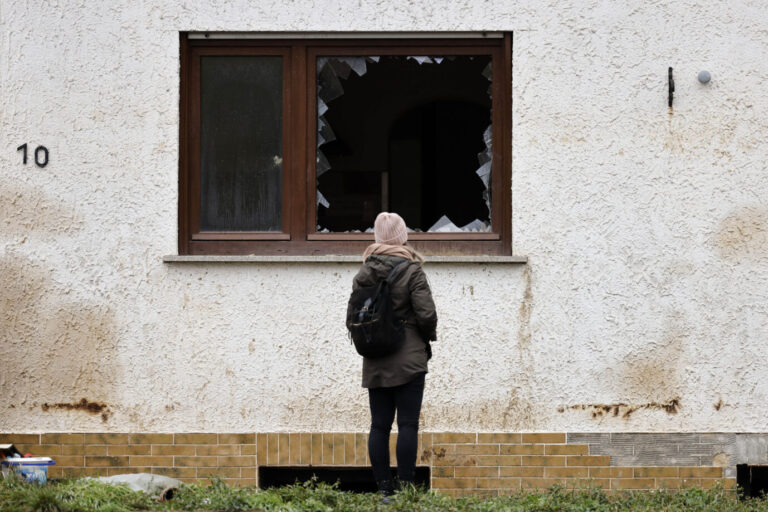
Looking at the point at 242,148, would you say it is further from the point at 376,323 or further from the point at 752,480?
the point at 752,480

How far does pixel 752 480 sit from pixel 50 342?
481 centimetres

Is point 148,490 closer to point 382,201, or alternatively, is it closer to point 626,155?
point 382,201

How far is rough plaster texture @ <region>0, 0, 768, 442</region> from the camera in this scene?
7.78m

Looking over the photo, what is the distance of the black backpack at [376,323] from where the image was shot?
21.7 ft

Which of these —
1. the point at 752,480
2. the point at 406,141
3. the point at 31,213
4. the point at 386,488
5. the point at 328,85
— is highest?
the point at 328,85

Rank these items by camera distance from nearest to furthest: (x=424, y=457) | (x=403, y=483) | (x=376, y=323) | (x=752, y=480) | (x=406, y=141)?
(x=376, y=323), (x=403, y=483), (x=424, y=457), (x=752, y=480), (x=406, y=141)

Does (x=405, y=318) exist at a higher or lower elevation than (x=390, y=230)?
lower

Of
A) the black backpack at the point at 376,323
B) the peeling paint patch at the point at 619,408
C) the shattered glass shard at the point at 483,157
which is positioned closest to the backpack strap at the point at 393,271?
the black backpack at the point at 376,323

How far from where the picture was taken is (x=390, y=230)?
270 inches

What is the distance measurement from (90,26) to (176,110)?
31.4 inches

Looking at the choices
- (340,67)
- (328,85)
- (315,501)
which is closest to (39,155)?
(328,85)

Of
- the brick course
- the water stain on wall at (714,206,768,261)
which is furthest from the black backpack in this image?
the water stain on wall at (714,206,768,261)

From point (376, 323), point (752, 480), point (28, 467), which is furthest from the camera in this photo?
A: point (752, 480)

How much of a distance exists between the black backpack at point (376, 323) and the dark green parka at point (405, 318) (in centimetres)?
4
